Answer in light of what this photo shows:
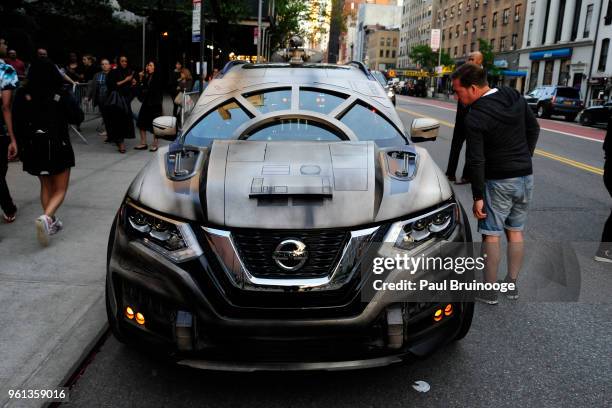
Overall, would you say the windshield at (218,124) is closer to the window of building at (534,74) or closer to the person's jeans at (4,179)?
the person's jeans at (4,179)

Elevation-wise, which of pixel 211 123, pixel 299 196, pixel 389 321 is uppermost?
pixel 211 123

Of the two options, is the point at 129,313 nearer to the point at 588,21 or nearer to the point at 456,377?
the point at 456,377

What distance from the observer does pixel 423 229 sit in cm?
280

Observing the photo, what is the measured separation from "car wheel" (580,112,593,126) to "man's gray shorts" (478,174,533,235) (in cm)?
2336

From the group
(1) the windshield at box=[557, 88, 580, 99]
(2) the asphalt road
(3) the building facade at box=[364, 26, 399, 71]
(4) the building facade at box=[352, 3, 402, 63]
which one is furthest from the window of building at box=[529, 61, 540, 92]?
(4) the building facade at box=[352, 3, 402, 63]

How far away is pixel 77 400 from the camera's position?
289 centimetres

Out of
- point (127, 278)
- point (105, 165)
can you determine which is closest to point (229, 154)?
point (127, 278)

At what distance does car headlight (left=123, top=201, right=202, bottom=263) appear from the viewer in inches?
104

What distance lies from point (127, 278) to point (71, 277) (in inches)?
80.8

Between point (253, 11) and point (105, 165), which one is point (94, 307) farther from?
point (253, 11)

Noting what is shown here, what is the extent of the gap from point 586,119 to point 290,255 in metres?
25.9

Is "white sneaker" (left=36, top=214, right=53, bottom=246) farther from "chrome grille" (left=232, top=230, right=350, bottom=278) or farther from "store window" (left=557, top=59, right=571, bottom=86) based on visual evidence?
"store window" (left=557, top=59, right=571, bottom=86)

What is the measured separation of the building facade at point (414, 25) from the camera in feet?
326

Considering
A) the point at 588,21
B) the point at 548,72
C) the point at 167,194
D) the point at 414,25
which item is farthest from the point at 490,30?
the point at 167,194
